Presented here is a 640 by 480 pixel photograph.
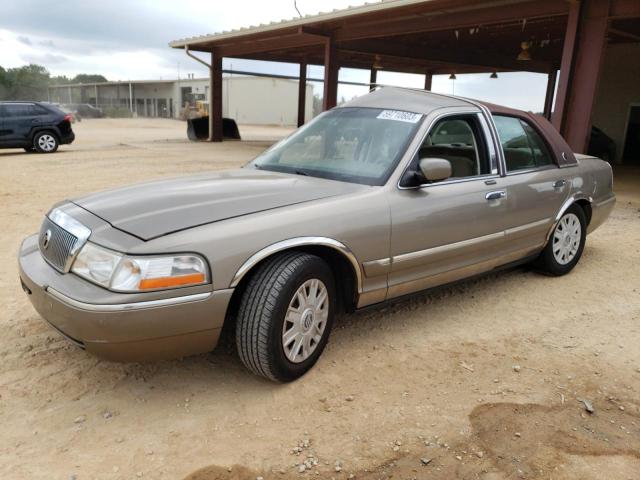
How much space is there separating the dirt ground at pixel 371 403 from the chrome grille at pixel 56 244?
68 cm

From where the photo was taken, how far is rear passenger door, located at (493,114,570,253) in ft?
13.9

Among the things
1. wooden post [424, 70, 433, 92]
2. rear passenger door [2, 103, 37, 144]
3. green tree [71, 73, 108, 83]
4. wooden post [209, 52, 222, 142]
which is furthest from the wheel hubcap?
green tree [71, 73, 108, 83]

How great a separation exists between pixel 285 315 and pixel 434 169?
1.34 meters

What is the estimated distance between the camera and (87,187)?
30.6 ft

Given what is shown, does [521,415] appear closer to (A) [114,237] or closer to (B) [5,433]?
(A) [114,237]

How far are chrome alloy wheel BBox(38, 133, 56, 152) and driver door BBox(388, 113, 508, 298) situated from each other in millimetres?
14422

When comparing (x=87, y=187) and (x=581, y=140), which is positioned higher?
(x=581, y=140)

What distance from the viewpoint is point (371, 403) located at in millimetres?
2906

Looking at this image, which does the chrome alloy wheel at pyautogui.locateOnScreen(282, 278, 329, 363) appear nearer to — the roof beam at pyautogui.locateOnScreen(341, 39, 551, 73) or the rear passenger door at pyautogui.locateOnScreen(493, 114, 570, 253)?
the rear passenger door at pyautogui.locateOnScreen(493, 114, 570, 253)

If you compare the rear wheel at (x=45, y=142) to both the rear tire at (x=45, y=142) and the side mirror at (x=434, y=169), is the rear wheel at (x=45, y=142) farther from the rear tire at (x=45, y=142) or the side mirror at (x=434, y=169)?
the side mirror at (x=434, y=169)

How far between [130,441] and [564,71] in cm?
935

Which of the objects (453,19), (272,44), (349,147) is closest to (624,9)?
(453,19)

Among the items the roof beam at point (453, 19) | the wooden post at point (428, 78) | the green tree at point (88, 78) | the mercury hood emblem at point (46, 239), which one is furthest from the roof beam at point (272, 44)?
the green tree at point (88, 78)

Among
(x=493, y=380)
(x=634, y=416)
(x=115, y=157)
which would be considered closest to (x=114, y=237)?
(x=493, y=380)
